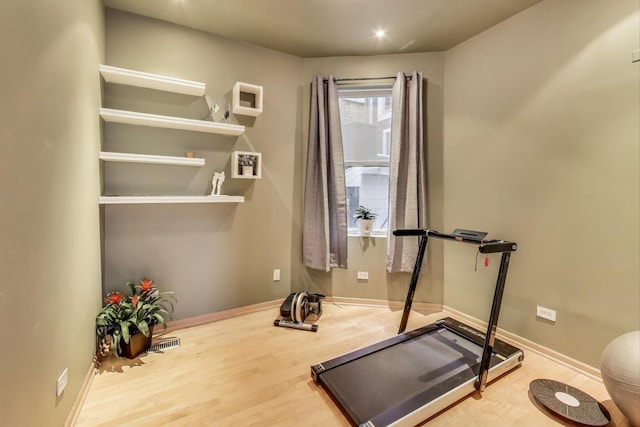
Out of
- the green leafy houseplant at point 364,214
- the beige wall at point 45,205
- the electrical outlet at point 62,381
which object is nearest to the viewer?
the beige wall at point 45,205

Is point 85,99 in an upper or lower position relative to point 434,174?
upper

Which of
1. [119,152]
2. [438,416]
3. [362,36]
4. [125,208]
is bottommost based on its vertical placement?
[438,416]

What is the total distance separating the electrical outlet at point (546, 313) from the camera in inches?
90.8

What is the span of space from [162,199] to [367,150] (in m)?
2.19

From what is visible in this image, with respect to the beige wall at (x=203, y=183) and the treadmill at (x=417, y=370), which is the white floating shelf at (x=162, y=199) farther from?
the treadmill at (x=417, y=370)

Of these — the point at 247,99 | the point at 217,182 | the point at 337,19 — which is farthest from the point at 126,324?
the point at 337,19

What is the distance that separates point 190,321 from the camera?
2775mm

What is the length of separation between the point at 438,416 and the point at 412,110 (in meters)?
2.65

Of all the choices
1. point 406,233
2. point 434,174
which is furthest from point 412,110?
point 406,233

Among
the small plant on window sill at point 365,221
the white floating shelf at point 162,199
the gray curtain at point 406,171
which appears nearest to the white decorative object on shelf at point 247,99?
the white floating shelf at point 162,199

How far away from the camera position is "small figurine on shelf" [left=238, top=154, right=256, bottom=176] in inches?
113

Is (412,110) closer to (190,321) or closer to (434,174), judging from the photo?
(434,174)

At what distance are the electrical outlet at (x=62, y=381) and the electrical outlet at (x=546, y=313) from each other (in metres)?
3.23

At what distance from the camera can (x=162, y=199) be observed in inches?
96.3
